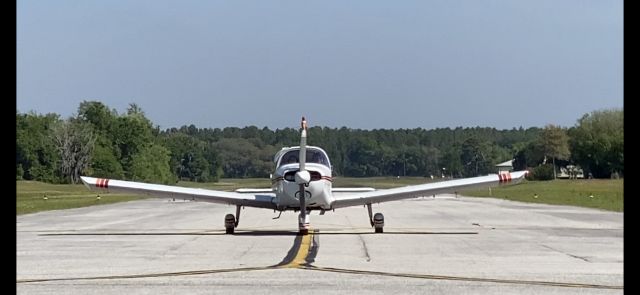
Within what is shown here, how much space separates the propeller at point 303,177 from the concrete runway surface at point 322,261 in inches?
19.3

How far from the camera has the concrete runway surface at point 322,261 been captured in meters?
10.8

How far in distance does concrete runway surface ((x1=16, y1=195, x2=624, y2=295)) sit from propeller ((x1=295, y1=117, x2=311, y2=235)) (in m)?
0.49

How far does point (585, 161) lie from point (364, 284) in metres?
69.2

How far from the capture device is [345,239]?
20422 millimetres

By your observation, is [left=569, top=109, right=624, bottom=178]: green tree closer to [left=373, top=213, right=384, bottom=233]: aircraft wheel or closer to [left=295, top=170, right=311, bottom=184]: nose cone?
[left=373, top=213, right=384, bottom=233]: aircraft wheel

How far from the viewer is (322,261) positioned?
14352 millimetres

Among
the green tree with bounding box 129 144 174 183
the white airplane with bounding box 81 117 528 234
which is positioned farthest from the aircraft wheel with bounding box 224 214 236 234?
the green tree with bounding box 129 144 174 183

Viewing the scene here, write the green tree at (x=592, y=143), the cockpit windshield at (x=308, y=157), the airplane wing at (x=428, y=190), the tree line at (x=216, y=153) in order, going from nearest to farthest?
the cockpit windshield at (x=308, y=157) → the airplane wing at (x=428, y=190) → the green tree at (x=592, y=143) → the tree line at (x=216, y=153)

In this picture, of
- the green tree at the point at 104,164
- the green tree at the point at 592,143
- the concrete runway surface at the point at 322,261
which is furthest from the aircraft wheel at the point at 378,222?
the green tree at the point at 104,164

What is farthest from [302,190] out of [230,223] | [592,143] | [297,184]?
[592,143]

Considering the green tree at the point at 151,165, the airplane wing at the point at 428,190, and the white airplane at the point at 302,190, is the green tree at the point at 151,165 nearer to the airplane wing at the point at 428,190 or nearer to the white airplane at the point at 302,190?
the white airplane at the point at 302,190
